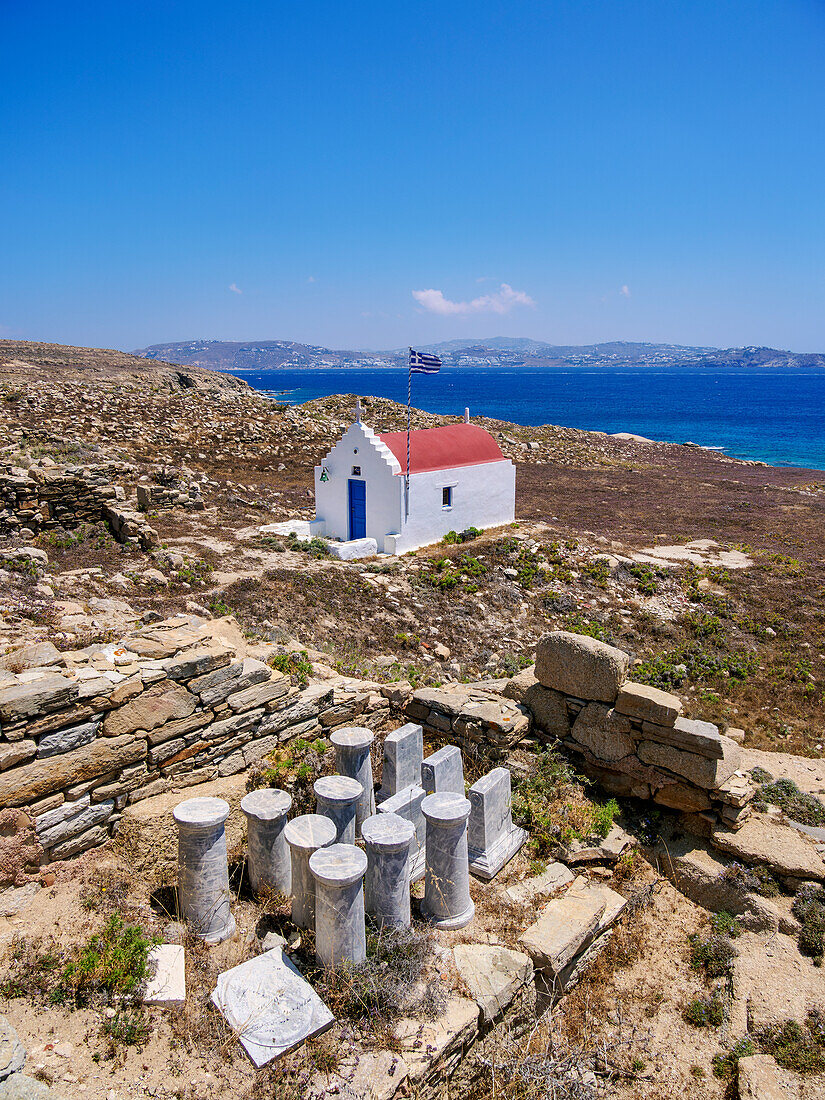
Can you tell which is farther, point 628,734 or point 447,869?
point 628,734

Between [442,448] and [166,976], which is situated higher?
[442,448]

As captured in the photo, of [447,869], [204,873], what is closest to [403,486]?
[447,869]

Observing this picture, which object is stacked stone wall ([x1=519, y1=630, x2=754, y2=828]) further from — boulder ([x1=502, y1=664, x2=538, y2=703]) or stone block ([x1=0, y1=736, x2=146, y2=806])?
stone block ([x1=0, y1=736, x2=146, y2=806])

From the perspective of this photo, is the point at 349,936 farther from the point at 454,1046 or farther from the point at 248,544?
the point at 248,544

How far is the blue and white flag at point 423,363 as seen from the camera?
18750 mm

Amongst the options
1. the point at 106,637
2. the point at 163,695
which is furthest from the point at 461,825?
the point at 106,637

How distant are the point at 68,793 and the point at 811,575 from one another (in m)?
20.0

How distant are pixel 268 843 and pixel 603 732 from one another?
4.17 m

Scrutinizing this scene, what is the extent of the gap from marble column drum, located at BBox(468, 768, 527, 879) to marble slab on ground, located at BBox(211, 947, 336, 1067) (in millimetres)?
2057

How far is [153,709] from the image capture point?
19.0 feet

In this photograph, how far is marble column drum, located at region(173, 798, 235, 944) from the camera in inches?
187

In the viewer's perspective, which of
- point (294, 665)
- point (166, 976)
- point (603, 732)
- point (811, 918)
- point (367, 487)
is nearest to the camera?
point (166, 976)

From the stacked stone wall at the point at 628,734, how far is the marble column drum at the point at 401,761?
2.12 m

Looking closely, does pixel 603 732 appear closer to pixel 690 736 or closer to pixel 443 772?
pixel 690 736
